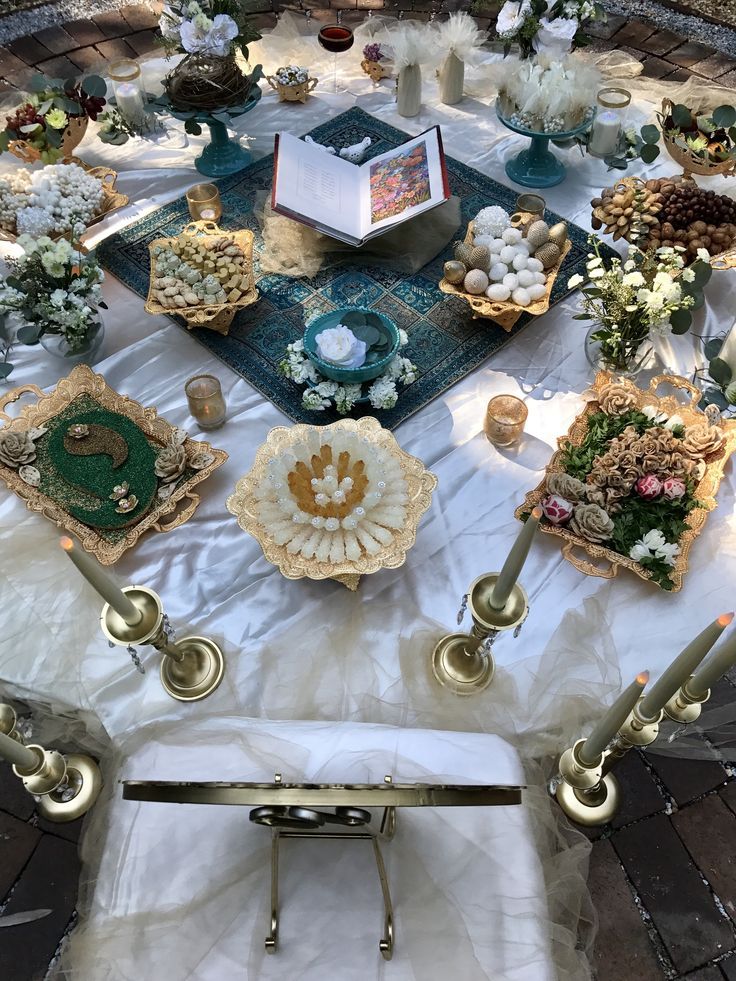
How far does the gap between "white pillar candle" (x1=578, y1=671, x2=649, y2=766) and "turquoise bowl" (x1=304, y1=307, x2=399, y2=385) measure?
866mm

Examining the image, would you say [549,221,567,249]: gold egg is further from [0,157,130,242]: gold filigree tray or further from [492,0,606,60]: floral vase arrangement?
[0,157,130,242]: gold filigree tray

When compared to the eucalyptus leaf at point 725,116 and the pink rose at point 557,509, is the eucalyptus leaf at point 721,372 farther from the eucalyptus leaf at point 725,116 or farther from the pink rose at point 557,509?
the eucalyptus leaf at point 725,116

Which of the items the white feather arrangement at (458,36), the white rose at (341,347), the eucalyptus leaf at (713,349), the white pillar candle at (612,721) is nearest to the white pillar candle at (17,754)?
the white pillar candle at (612,721)

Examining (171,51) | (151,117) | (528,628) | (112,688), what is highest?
(171,51)

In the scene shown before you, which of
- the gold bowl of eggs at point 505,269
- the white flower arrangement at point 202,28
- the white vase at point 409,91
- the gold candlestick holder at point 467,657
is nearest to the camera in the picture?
the gold candlestick holder at point 467,657

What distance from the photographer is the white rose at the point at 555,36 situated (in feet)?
6.47

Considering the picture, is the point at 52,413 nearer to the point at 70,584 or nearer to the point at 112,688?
the point at 70,584

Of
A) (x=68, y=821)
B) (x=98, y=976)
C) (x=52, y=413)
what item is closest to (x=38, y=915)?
(x=68, y=821)

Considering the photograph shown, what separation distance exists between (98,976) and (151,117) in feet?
7.77

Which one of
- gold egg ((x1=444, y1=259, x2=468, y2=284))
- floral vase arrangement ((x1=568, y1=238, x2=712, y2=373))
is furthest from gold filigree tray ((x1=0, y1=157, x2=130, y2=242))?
floral vase arrangement ((x1=568, y1=238, x2=712, y2=373))

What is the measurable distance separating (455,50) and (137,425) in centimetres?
170

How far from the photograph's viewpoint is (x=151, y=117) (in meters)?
2.25

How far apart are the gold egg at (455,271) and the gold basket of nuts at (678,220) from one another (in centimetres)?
45

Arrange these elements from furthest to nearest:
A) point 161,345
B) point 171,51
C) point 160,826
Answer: point 171,51 → point 161,345 → point 160,826
